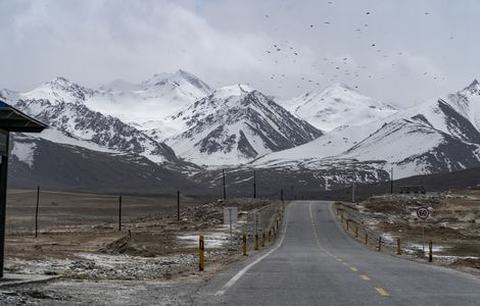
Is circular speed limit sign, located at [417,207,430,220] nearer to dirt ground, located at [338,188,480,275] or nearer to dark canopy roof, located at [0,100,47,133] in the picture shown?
dirt ground, located at [338,188,480,275]

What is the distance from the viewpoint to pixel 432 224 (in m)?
91.3

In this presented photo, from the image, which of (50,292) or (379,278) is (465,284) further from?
(50,292)

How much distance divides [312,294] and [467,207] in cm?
10115

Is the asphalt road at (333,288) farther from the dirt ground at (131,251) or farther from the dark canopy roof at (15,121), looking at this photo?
the dark canopy roof at (15,121)

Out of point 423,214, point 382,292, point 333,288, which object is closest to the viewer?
point 382,292

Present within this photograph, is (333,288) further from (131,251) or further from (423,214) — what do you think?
(423,214)

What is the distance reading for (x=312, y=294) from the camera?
53.6 feet

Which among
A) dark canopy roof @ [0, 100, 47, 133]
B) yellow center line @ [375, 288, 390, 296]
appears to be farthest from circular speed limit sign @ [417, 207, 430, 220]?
A: dark canopy roof @ [0, 100, 47, 133]

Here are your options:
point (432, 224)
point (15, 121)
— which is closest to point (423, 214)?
point (15, 121)

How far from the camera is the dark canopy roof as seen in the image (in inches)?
653

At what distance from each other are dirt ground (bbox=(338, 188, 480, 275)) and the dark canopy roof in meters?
21.2

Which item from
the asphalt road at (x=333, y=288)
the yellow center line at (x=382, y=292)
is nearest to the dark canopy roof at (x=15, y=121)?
the asphalt road at (x=333, y=288)

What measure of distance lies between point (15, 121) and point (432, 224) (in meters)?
79.4

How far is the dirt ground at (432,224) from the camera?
57.0 meters
